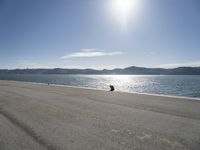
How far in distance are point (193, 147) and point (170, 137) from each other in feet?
2.51

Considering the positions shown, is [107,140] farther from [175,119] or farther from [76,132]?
[175,119]

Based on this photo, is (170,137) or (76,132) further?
(76,132)

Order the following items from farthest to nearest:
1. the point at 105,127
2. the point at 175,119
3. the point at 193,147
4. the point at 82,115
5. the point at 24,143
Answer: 1. the point at 82,115
2. the point at 175,119
3. the point at 105,127
4. the point at 24,143
5. the point at 193,147

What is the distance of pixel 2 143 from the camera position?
4832mm

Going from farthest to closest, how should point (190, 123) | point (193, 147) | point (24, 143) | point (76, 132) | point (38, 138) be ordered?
1. point (190, 123)
2. point (76, 132)
3. point (38, 138)
4. point (24, 143)
5. point (193, 147)

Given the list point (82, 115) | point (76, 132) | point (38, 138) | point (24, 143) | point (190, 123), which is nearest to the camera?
point (24, 143)

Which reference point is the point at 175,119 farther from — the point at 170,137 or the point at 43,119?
the point at 43,119

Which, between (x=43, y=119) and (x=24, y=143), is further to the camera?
(x=43, y=119)

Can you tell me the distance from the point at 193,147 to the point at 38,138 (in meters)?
→ 3.83

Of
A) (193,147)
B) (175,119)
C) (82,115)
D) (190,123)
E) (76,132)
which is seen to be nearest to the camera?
(193,147)

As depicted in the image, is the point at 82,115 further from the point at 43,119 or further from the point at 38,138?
the point at 38,138

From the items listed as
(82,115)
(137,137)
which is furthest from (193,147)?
(82,115)

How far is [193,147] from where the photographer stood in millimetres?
4492

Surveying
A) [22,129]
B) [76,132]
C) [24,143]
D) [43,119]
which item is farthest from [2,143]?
[43,119]
